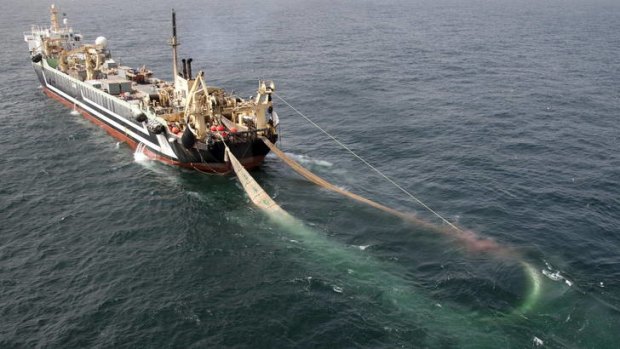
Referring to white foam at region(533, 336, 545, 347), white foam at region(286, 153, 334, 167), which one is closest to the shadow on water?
white foam at region(533, 336, 545, 347)

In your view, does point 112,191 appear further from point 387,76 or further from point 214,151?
point 387,76

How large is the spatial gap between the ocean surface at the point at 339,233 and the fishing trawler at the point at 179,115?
9.90ft

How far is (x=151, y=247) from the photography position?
2196 inches

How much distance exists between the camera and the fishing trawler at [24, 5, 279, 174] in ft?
235

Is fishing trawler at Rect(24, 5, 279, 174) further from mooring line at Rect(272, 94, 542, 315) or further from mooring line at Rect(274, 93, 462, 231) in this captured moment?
mooring line at Rect(274, 93, 462, 231)

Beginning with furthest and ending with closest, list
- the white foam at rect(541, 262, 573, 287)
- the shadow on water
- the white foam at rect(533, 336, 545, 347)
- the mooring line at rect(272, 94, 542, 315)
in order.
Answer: the white foam at rect(541, 262, 573, 287) < the mooring line at rect(272, 94, 542, 315) < the shadow on water < the white foam at rect(533, 336, 545, 347)

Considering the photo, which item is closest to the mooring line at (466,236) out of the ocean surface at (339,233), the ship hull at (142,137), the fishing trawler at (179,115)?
the ocean surface at (339,233)

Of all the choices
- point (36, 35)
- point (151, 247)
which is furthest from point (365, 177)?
point (36, 35)

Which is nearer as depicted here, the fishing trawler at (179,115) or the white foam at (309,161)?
the fishing trawler at (179,115)

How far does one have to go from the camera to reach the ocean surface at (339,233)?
4347 cm

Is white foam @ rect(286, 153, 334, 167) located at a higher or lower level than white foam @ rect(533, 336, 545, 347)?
higher

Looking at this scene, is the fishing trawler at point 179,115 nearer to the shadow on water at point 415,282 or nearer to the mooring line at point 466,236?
the mooring line at point 466,236

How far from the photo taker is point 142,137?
81.4 metres

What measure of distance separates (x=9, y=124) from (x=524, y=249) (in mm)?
88969
